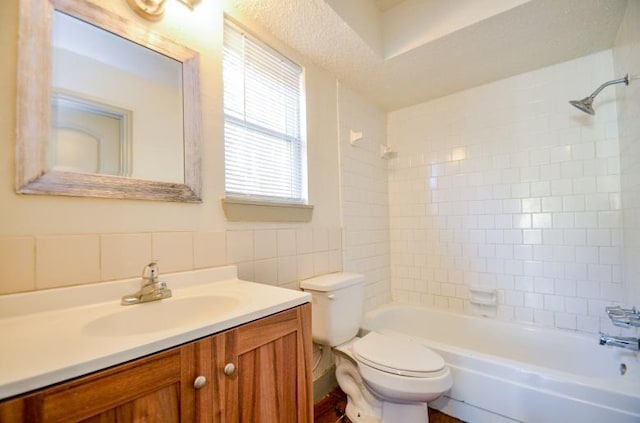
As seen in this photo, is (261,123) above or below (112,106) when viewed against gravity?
above

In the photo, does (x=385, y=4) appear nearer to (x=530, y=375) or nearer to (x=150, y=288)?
(x=150, y=288)

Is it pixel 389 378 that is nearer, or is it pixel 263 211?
pixel 389 378

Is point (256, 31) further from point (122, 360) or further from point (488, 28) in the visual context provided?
point (122, 360)

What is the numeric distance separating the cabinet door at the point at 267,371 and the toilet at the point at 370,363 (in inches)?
21.1

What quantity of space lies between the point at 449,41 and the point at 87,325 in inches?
86.3

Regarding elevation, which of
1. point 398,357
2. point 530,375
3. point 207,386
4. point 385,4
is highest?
point 385,4

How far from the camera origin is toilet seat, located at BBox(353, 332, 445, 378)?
1.33m

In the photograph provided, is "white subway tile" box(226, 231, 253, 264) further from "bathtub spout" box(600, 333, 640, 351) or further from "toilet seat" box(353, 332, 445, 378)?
"bathtub spout" box(600, 333, 640, 351)

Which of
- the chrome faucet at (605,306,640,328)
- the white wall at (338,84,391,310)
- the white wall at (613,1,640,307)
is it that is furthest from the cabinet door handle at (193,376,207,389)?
the white wall at (613,1,640,307)

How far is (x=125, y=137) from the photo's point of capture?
103cm

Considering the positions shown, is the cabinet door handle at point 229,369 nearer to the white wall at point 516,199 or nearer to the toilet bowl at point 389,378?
the toilet bowl at point 389,378

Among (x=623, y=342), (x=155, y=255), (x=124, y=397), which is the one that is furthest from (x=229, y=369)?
(x=623, y=342)

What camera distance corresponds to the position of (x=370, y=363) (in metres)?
1.42

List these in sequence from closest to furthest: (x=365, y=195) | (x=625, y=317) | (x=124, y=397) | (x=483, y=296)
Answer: (x=124, y=397)
(x=625, y=317)
(x=483, y=296)
(x=365, y=195)
